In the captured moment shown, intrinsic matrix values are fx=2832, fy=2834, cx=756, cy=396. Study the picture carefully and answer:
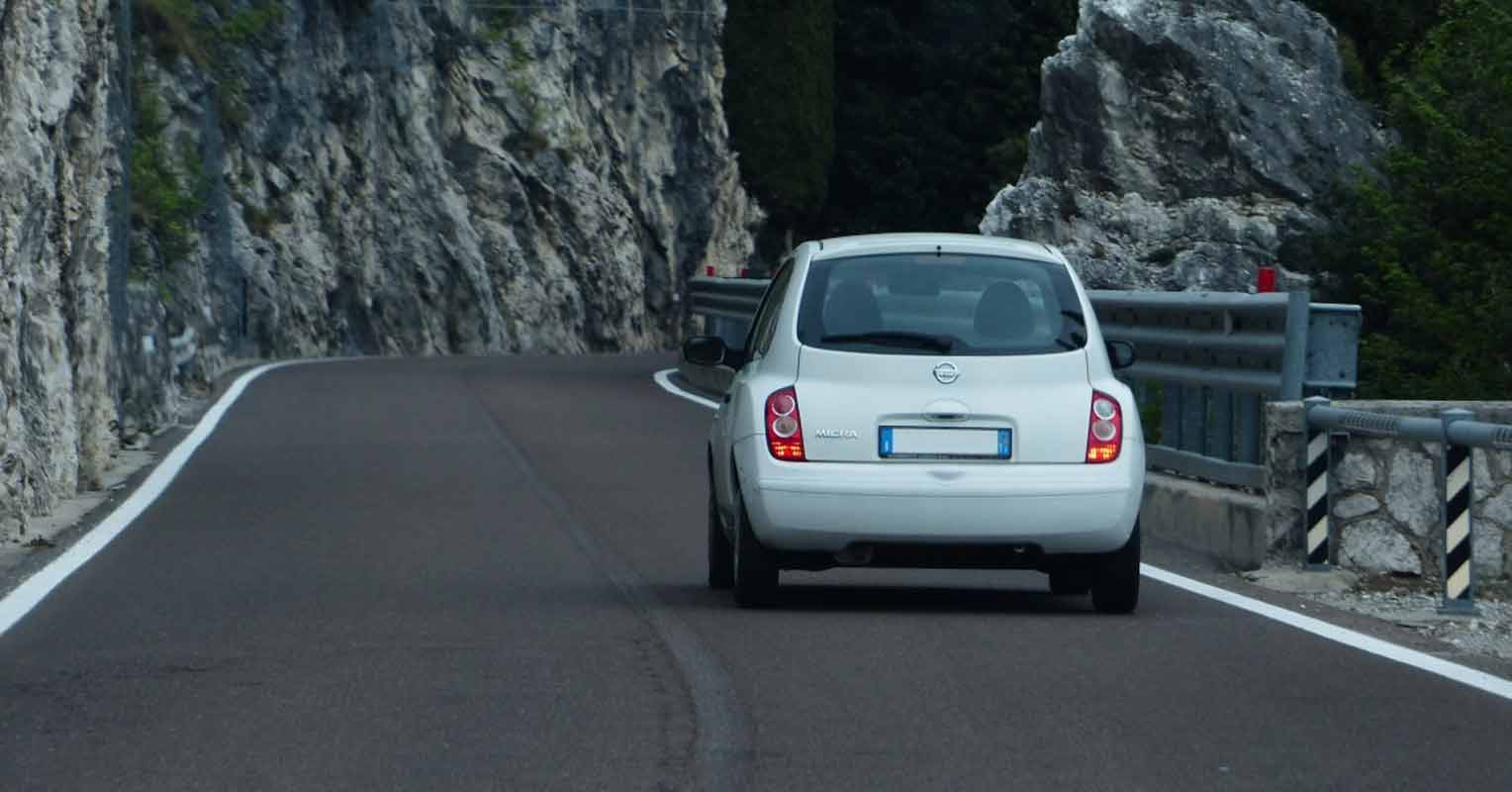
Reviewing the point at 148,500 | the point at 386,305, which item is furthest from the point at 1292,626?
the point at 386,305

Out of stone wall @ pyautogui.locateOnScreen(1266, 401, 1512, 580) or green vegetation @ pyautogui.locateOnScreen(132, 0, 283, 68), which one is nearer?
stone wall @ pyautogui.locateOnScreen(1266, 401, 1512, 580)

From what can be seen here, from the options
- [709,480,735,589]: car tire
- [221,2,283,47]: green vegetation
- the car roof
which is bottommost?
[709,480,735,589]: car tire

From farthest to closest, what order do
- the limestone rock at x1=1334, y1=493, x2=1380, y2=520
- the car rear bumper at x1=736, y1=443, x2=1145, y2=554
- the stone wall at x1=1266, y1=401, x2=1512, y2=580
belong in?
the limestone rock at x1=1334, y1=493, x2=1380, y2=520, the stone wall at x1=1266, y1=401, x2=1512, y2=580, the car rear bumper at x1=736, y1=443, x2=1145, y2=554

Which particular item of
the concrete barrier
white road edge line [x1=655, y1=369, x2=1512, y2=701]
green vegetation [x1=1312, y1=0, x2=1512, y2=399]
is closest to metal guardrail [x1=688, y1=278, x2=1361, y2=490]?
the concrete barrier

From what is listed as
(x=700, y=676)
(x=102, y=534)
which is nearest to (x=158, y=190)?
(x=102, y=534)

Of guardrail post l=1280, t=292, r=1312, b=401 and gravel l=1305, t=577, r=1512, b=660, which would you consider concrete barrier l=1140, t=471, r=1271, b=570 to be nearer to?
guardrail post l=1280, t=292, r=1312, b=401

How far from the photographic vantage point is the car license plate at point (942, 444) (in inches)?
452

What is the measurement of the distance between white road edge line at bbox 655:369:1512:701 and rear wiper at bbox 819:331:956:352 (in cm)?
182

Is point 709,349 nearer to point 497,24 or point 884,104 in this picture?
point 497,24

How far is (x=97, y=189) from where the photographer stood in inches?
779

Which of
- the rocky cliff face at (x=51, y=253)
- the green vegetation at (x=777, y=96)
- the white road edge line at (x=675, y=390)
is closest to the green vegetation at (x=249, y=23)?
the white road edge line at (x=675, y=390)

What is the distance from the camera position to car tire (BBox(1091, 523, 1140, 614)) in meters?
11.7

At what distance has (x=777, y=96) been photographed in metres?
68.5

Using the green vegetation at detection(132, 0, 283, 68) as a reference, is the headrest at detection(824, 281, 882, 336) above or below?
below
